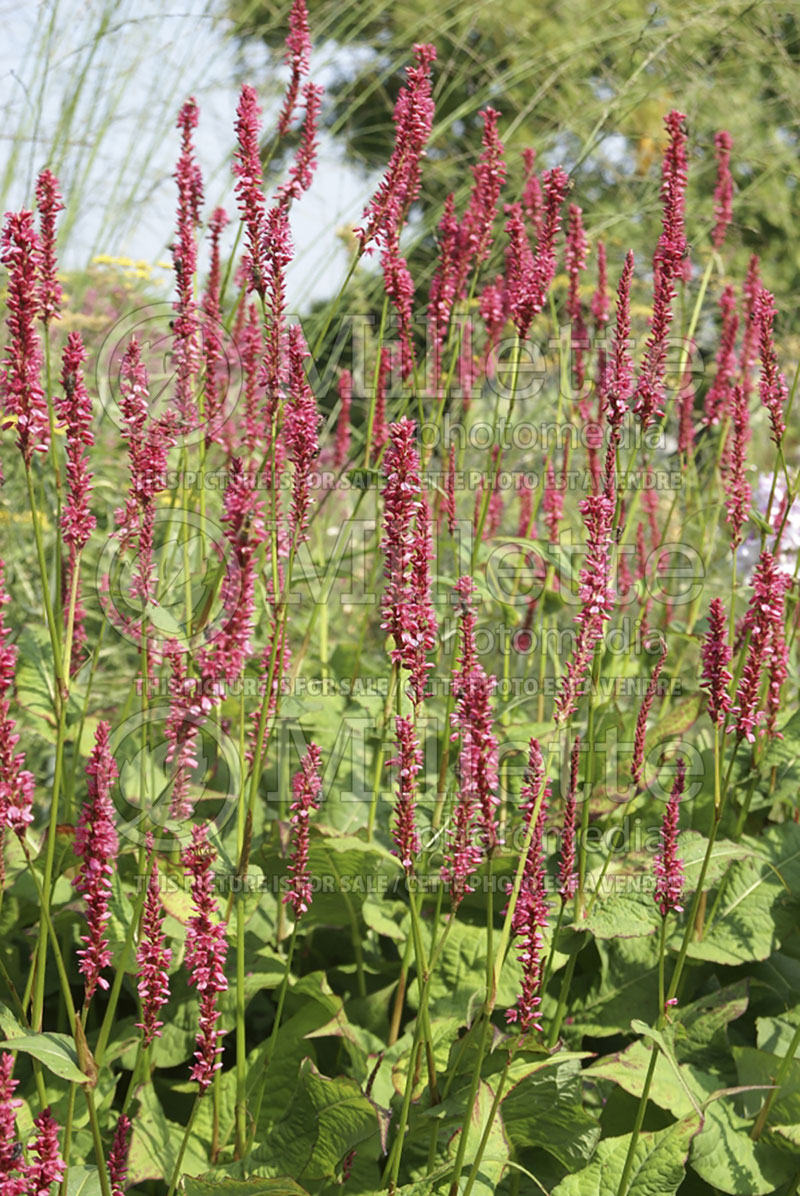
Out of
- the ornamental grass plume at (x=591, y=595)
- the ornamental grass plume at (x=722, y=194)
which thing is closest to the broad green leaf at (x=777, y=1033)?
the ornamental grass plume at (x=591, y=595)

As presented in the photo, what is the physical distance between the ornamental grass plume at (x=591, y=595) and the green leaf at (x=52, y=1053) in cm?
72

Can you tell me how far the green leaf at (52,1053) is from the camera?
1.26 metres

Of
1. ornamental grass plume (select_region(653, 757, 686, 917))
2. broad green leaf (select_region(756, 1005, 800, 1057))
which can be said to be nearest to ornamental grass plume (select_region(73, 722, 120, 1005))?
ornamental grass plume (select_region(653, 757, 686, 917))

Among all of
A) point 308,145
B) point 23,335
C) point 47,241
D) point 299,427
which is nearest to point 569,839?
point 299,427

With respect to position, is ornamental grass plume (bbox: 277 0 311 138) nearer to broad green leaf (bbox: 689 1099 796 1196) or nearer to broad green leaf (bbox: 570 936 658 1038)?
broad green leaf (bbox: 570 936 658 1038)

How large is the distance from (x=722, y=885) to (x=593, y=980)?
33cm

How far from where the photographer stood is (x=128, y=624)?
193 centimetres

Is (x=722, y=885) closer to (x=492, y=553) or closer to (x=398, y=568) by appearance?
(x=492, y=553)

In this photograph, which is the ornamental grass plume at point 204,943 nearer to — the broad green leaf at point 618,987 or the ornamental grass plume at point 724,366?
the broad green leaf at point 618,987

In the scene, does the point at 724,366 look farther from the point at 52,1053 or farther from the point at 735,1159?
the point at 52,1053

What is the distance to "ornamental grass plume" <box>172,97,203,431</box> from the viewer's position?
1.83 meters

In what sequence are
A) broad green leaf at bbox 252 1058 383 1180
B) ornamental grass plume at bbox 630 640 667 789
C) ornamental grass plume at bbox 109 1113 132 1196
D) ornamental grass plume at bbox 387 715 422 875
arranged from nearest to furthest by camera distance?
ornamental grass plume at bbox 387 715 422 875
ornamental grass plume at bbox 109 1113 132 1196
broad green leaf at bbox 252 1058 383 1180
ornamental grass plume at bbox 630 640 667 789

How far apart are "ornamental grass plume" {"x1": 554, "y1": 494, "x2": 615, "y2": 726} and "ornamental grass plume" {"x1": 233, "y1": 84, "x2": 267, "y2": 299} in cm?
52

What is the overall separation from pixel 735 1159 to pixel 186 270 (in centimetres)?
176
